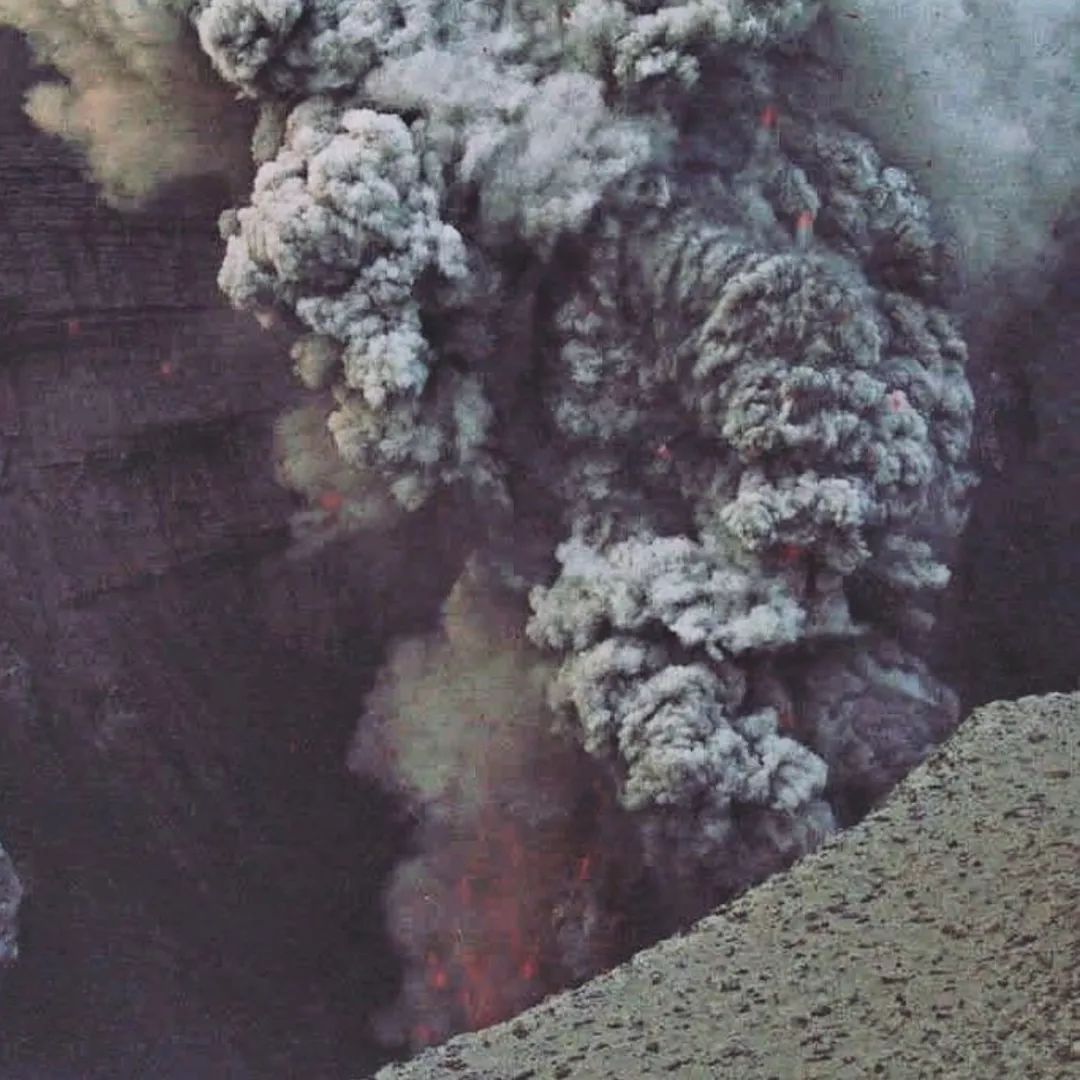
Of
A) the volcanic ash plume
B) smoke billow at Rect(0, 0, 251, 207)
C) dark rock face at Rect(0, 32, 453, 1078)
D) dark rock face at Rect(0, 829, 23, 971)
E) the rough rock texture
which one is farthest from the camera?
dark rock face at Rect(0, 829, 23, 971)

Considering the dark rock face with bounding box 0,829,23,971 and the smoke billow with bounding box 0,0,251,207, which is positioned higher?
the smoke billow with bounding box 0,0,251,207

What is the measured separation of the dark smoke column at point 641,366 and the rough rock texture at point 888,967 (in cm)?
216

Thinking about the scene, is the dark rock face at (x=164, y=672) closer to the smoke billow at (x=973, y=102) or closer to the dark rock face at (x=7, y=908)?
the dark rock face at (x=7, y=908)

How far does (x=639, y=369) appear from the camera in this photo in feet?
33.5

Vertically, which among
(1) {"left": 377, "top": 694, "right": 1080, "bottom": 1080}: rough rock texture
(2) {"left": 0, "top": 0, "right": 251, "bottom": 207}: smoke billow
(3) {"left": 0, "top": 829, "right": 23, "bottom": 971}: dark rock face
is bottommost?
(3) {"left": 0, "top": 829, "right": 23, "bottom": 971}: dark rock face

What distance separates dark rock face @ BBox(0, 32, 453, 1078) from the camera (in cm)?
1129

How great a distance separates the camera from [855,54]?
35.3 ft

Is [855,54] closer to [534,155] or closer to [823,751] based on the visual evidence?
[534,155]

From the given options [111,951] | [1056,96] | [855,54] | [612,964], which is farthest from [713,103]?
[111,951]

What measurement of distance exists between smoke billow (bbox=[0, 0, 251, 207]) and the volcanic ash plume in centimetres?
62

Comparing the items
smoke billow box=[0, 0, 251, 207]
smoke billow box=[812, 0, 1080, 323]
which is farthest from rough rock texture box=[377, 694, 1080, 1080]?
smoke billow box=[0, 0, 251, 207]

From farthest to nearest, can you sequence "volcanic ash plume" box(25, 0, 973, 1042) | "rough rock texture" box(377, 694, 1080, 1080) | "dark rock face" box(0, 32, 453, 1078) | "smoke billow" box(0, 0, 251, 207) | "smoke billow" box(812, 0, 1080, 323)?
"dark rock face" box(0, 32, 453, 1078) < "smoke billow" box(812, 0, 1080, 323) < "smoke billow" box(0, 0, 251, 207) < "volcanic ash plume" box(25, 0, 973, 1042) < "rough rock texture" box(377, 694, 1080, 1080)

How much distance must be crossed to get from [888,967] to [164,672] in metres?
6.65

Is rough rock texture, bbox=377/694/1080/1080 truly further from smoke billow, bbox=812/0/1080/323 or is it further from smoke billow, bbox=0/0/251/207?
smoke billow, bbox=0/0/251/207
